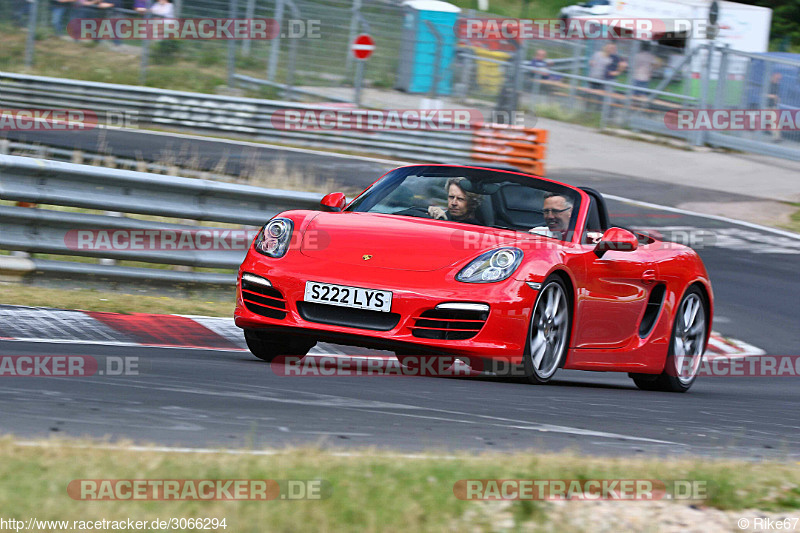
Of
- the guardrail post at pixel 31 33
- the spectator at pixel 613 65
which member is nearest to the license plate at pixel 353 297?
the guardrail post at pixel 31 33

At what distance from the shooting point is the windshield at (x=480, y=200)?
7.13 meters

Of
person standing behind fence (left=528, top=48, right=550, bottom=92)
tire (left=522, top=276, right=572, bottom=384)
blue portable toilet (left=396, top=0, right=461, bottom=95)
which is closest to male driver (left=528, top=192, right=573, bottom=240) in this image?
tire (left=522, top=276, right=572, bottom=384)

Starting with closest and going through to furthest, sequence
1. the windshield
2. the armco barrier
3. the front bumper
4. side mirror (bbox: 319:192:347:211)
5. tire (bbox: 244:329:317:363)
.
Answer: the front bumper, tire (bbox: 244:329:317:363), the windshield, side mirror (bbox: 319:192:347:211), the armco barrier

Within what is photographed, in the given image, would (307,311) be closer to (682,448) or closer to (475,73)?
(682,448)

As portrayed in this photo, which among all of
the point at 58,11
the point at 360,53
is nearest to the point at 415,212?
the point at 360,53

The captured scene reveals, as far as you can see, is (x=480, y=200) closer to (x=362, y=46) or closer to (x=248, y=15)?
(x=362, y=46)

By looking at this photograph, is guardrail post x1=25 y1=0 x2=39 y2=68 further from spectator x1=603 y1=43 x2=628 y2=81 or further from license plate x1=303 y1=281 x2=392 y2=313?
license plate x1=303 y1=281 x2=392 y2=313

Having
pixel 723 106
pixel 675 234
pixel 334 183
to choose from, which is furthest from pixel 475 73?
pixel 675 234

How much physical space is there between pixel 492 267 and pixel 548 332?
0.57 metres

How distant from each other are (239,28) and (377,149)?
4.20m

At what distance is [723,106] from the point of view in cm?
2517

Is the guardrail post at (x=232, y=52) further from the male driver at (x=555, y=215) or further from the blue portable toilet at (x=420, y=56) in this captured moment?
the male driver at (x=555, y=215)

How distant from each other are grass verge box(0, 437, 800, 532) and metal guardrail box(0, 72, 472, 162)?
16.2 metres

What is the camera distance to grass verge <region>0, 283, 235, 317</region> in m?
8.12
